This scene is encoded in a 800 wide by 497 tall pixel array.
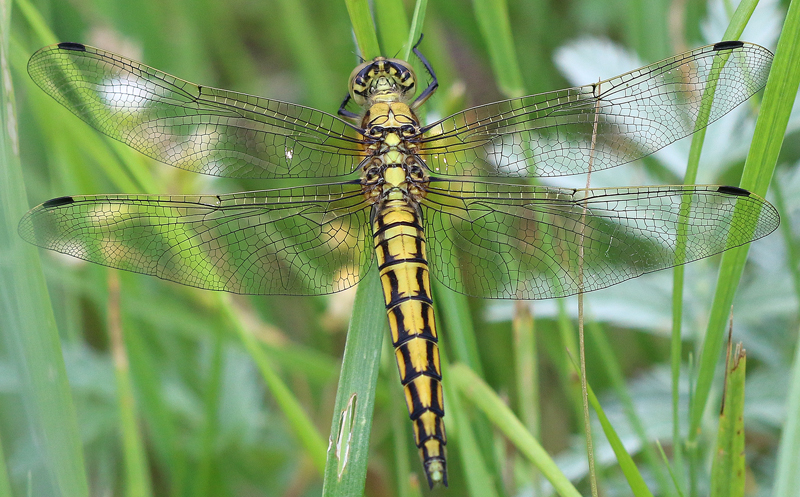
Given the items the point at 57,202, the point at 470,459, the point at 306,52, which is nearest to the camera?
the point at 470,459

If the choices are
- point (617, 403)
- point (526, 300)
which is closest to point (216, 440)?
point (526, 300)

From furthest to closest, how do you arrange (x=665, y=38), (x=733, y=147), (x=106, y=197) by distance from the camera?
(x=665, y=38)
(x=733, y=147)
(x=106, y=197)

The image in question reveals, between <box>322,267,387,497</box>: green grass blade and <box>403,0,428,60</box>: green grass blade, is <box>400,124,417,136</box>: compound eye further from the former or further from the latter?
<box>322,267,387,497</box>: green grass blade

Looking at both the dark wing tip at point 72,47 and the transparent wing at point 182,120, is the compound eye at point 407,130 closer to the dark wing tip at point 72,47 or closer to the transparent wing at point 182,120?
the transparent wing at point 182,120

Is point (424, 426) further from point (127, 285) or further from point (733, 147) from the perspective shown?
point (127, 285)

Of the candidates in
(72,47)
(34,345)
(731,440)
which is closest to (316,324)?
(72,47)

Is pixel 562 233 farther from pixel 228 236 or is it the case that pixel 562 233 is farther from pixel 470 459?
pixel 228 236
